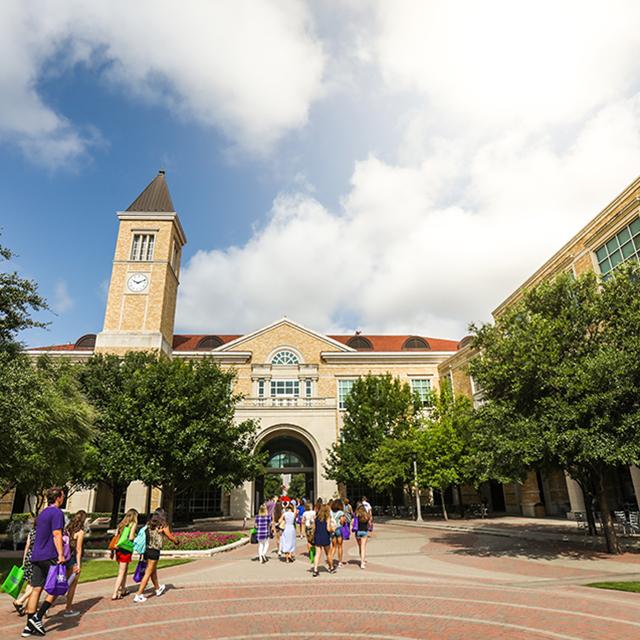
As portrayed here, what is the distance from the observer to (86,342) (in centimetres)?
4275

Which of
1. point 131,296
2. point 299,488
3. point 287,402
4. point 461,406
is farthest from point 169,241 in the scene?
point 299,488

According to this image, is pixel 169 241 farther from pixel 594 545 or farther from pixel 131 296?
pixel 594 545

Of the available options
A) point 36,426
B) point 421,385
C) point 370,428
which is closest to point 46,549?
point 36,426

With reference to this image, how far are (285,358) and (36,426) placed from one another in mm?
29248

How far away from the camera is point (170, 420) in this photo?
823 inches

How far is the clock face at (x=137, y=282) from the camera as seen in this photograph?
3838 cm

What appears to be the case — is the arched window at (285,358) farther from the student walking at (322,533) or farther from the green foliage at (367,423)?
the student walking at (322,533)

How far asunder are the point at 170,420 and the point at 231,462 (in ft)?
12.7

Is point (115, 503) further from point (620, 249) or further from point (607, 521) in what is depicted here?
point (620, 249)

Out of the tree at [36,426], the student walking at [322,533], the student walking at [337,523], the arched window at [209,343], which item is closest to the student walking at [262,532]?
the student walking at [337,523]

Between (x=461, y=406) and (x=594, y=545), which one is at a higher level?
(x=461, y=406)

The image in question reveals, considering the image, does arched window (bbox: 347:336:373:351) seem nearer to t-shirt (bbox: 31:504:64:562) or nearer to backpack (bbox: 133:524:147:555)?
backpack (bbox: 133:524:147:555)

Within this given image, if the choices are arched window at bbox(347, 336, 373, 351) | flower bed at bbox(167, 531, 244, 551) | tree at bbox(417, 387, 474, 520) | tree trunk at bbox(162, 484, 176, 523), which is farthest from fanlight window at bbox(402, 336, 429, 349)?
flower bed at bbox(167, 531, 244, 551)

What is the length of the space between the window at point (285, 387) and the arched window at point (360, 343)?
7839 mm
